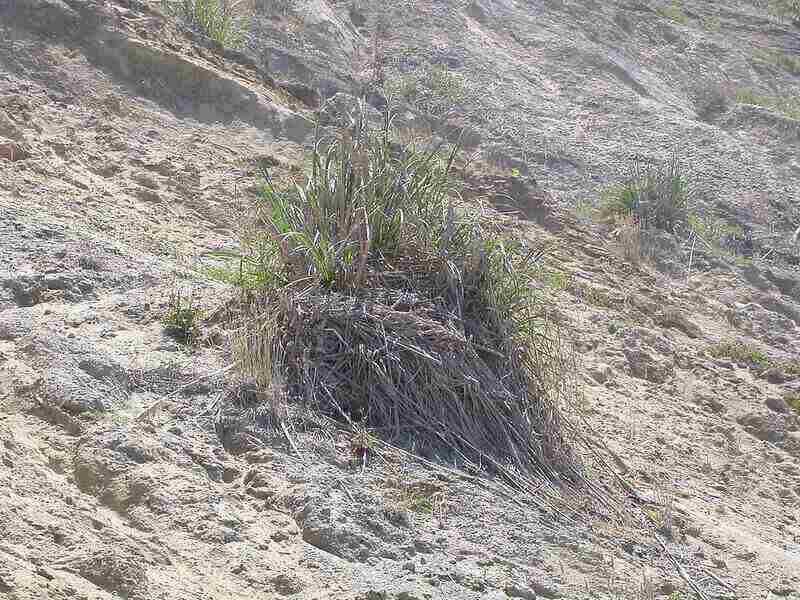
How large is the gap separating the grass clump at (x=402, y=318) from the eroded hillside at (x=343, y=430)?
0.24m

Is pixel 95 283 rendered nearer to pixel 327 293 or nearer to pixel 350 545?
pixel 327 293

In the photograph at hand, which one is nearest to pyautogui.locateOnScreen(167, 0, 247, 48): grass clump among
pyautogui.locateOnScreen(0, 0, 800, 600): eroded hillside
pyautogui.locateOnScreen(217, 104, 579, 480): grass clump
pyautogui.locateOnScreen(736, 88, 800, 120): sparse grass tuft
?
pyautogui.locateOnScreen(0, 0, 800, 600): eroded hillside

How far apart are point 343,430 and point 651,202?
17.9ft

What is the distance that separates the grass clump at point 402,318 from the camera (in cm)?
439

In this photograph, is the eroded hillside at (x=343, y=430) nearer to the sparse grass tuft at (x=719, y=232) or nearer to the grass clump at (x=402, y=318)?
the sparse grass tuft at (x=719, y=232)

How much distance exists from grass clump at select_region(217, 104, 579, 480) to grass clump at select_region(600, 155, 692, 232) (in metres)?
3.94

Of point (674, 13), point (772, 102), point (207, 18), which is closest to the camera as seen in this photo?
point (207, 18)

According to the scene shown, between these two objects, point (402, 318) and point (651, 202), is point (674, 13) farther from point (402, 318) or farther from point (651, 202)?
point (402, 318)

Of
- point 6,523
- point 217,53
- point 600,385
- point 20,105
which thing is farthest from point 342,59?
point 6,523

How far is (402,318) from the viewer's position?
4500 millimetres

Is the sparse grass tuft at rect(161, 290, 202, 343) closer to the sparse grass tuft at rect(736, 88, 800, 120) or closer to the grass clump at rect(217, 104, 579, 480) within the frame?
the grass clump at rect(217, 104, 579, 480)

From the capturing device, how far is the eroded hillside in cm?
344

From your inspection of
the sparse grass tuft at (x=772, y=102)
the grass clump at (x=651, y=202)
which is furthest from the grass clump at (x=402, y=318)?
the sparse grass tuft at (x=772, y=102)

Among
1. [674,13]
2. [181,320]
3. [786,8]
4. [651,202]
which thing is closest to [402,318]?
[181,320]
